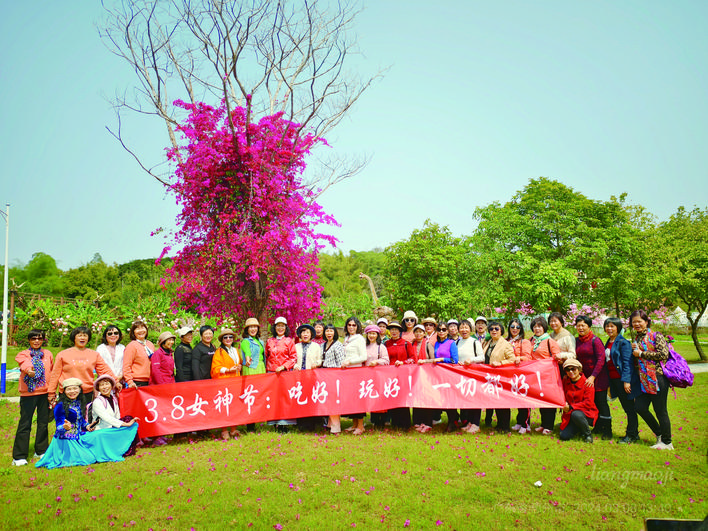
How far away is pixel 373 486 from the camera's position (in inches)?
207

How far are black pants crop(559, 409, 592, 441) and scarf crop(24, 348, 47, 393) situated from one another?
7.36 metres

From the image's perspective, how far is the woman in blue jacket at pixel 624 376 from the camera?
6703mm

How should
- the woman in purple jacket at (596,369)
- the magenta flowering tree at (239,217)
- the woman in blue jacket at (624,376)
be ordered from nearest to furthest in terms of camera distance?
the woman in blue jacket at (624,376) < the woman in purple jacket at (596,369) < the magenta flowering tree at (239,217)

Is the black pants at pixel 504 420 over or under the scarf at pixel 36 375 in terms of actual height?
under

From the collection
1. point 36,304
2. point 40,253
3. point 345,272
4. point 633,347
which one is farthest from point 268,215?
point 40,253

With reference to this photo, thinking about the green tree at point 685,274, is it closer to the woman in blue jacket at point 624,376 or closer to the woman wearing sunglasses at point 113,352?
the woman in blue jacket at point 624,376

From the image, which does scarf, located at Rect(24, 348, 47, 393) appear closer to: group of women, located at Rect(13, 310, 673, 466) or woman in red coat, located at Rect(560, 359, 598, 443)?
group of women, located at Rect(13, 310, 673, 466)

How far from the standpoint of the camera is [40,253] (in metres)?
54.9

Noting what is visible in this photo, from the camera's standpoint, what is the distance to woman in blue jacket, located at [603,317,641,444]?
670 centimetres

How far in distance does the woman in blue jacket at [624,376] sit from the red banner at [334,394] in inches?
30.5

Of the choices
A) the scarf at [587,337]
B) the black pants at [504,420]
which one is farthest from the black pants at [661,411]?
the black pants at [504,420]

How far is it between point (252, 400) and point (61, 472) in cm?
262

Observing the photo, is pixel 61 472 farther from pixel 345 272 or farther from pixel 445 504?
pixel 345 272

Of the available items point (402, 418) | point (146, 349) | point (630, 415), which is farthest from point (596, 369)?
point (146, 349)
